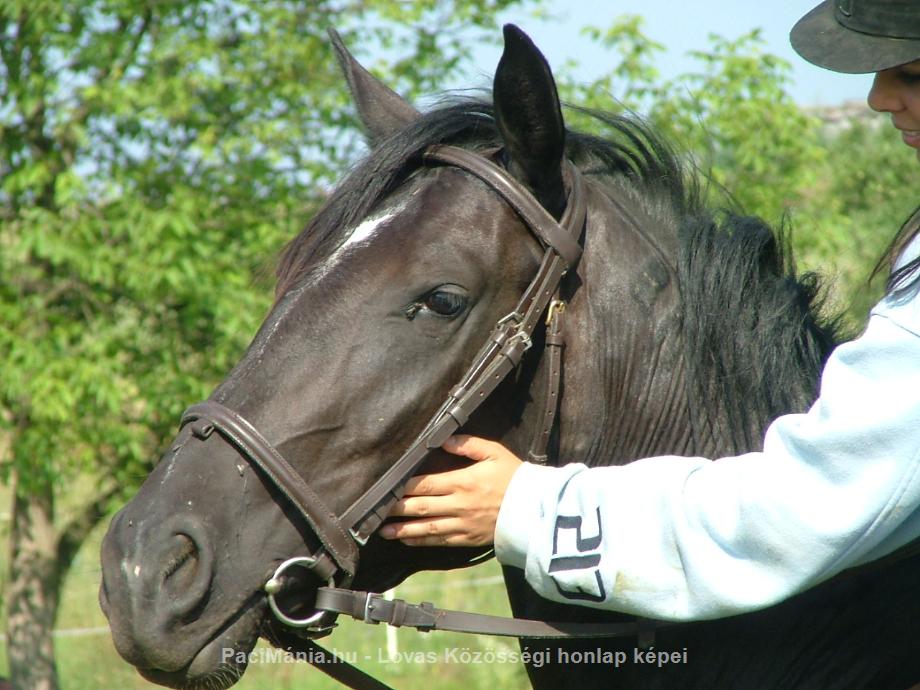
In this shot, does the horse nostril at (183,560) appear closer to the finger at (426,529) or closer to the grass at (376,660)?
the finger at (426,529)

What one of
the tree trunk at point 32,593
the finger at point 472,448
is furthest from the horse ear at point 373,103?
the tree trunk at point 32,593

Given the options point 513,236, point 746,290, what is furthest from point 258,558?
point 746,290

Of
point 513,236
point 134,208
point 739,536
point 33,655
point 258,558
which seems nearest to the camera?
point 739,536

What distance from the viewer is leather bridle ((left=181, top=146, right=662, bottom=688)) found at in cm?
209

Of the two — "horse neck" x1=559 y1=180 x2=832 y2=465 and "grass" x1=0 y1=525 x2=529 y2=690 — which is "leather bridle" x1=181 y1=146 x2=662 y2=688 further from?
"grass" x1=0 y1=525 x2=529 y2=690

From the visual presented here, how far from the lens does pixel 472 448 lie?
2203mm

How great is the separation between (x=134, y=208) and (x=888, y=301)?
212 inches

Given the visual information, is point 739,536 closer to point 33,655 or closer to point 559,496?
point 559,496

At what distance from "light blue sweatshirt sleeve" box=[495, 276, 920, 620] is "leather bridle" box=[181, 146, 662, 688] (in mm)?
251

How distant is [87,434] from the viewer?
6.52m

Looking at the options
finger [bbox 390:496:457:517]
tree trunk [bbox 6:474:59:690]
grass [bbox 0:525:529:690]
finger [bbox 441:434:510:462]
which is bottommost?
grass [bbox 0:525:529:690]

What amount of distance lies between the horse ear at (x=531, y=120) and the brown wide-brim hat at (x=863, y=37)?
541 millimetres

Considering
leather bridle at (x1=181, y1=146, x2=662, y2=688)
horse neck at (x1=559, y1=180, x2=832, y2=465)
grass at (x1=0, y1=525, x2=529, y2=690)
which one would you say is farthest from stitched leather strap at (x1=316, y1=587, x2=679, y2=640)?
grass at (x1=0, y1=525, x2=529, y2=690)

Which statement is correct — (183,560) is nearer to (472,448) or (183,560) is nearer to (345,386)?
(345,386)
